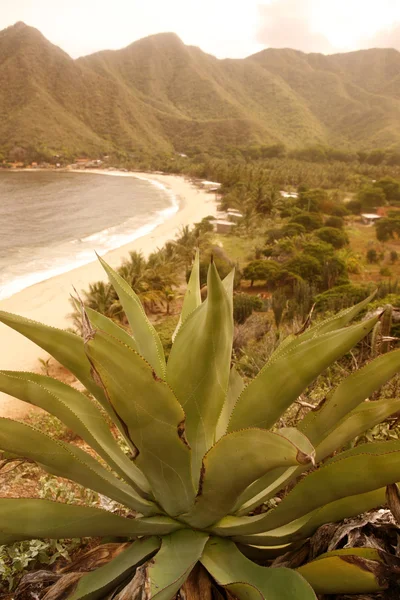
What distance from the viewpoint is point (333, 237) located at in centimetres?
2048

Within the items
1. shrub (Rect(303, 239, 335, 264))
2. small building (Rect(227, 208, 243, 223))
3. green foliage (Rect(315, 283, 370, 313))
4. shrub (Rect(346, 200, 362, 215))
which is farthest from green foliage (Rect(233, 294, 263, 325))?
shrub (Rect(346, 200, 362, 215))

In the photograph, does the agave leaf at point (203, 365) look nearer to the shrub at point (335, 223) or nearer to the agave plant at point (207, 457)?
the agave plant at point (207, 457)

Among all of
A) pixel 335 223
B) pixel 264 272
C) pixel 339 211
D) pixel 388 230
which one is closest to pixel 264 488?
pixel 264 272

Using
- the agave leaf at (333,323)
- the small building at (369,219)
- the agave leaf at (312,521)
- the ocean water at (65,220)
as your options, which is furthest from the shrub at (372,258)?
the agave leaf at (312,521)

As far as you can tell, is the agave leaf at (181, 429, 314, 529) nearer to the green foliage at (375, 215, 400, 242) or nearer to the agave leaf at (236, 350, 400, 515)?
the agave leaf at (236, 350, 400, 515)

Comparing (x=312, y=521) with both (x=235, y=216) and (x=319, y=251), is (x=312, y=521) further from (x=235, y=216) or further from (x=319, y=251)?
(x=235, y=216)

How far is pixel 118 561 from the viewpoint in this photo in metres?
1.33

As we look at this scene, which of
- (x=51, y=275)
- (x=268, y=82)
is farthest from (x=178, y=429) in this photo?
(x=268, y=82)

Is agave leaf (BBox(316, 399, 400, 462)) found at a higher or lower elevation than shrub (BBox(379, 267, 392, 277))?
higher

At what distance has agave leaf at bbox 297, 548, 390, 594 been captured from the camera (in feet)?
3.49

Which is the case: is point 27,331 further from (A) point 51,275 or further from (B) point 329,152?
(B) point 329,152

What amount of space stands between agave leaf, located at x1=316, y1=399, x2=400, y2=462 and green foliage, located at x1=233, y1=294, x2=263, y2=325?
8.38 meters

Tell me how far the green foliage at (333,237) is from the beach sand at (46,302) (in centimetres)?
778

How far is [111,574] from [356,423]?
0.81 meters
